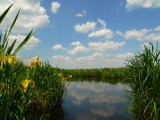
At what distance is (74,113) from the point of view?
1208 centimetres

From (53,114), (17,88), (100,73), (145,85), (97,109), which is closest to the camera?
(17,88)

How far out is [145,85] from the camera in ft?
30.7

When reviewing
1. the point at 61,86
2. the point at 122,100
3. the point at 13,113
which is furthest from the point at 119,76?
the point at 13,113

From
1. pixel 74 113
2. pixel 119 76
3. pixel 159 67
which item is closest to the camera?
pixel 159 67

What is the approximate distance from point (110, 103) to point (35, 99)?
4.55 m

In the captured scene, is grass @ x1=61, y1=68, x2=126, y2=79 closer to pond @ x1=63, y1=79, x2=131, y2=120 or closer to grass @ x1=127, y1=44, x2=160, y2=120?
pond @ x1=63, y1=79, x2=131, y2=120

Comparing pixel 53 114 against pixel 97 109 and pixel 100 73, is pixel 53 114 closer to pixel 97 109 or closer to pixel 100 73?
pixel 97 109

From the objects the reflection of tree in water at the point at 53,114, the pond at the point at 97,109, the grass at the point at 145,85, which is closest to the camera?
the grass at the point at 145,85

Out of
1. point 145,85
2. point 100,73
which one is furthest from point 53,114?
point 100,73

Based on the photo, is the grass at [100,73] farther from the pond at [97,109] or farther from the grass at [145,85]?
the grass at [145,85]

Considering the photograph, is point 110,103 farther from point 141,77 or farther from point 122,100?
point 141,77

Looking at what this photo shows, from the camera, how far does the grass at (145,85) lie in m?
8.84

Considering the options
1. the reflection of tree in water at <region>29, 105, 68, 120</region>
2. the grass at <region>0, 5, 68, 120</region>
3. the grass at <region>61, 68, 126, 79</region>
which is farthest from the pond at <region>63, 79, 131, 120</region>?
the grass at <region>61, 68, 126, 79</region>

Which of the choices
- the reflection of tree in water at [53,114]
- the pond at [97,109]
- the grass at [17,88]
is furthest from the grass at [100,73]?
the grass at [17,88]
